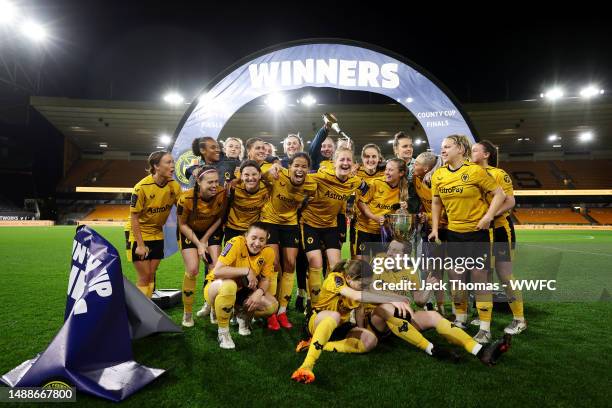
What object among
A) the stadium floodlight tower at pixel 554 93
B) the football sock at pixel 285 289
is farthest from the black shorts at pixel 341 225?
the stadium floodlight tower at pixel 554 93

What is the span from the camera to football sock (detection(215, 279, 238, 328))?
3.30 meters

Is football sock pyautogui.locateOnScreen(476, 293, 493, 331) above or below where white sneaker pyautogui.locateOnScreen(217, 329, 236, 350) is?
above

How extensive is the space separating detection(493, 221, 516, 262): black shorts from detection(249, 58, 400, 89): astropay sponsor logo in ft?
12.1

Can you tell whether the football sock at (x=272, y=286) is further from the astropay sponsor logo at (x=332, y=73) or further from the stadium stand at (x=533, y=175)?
the stadium stand at (x=533, y=175)

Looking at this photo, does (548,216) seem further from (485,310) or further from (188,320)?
(188,320)

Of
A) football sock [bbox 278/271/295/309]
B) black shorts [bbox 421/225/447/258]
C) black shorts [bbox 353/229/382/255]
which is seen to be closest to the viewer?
black shorts [bbox 421/225/447/258]

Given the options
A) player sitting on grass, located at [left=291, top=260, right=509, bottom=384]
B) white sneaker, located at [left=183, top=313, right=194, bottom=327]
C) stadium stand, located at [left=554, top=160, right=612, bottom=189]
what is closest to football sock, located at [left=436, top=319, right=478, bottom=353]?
player sitting on grass, located at [left=291, top=260, right=509, bottom=384]

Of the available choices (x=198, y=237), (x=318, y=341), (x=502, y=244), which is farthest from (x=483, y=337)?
(x=198, y=237)

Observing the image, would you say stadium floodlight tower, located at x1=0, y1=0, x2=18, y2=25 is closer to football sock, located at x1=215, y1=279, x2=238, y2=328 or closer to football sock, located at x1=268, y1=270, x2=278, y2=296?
football sock, located at x1=268, y1=270, x2=278, y2=296

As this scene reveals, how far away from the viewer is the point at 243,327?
3.70m

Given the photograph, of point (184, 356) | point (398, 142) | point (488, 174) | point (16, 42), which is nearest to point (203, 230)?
point (184, 356)

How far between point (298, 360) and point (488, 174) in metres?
2.52

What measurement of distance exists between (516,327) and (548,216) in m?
31.1

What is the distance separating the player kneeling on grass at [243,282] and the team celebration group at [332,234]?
1 cm
